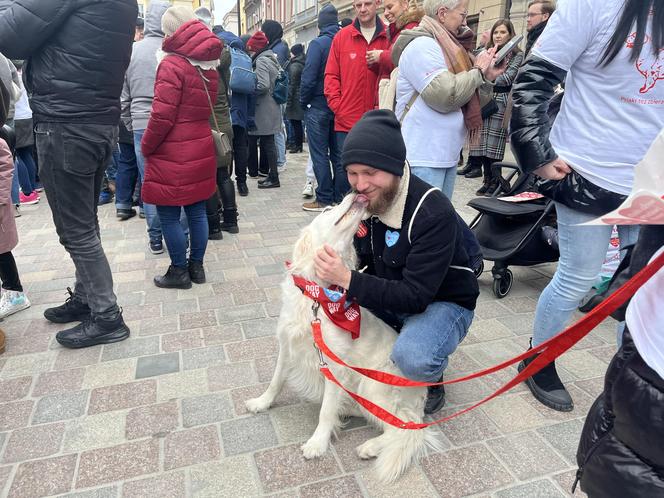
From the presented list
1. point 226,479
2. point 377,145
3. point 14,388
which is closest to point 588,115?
point 377,145

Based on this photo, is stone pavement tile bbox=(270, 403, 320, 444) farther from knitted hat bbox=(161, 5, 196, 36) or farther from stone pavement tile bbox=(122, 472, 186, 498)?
knitted hat bbox=(161, 5, 196, 36)

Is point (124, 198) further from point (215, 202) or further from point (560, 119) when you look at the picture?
point (560, 119)

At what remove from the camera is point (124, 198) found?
6.02 m

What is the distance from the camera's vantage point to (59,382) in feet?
8.97

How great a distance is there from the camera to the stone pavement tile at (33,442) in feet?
7.17

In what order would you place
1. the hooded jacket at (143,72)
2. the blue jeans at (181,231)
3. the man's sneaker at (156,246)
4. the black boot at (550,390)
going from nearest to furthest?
1. the black boot at (550,390)
2. the blue jeans at (181,231)
3. the hooded jacket at (143,72)
4. the man's sneaker at (156,246)

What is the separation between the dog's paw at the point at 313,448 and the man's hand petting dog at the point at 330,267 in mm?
782

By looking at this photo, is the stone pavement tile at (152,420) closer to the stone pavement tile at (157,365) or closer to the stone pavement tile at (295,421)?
the stone pavement tile at (157,365)

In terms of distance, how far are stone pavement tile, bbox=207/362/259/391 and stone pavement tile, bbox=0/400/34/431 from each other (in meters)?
0.93

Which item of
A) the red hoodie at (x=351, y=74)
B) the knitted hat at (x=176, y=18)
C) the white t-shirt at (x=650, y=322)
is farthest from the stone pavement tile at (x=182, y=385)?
the red hoodie at (x=351, y=74)

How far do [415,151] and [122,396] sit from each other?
8.17 ft

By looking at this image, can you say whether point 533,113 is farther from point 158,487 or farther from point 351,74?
point 351,74

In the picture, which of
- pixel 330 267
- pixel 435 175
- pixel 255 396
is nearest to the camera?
pixel 330 267

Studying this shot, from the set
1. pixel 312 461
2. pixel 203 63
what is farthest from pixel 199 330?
pixel 203 63
